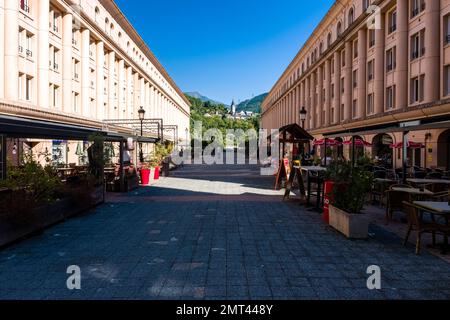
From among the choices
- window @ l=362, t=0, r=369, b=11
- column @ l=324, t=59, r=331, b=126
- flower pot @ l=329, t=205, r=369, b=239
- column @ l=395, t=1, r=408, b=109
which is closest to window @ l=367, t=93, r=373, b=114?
column @ l=395, t=1, r=408, b=109

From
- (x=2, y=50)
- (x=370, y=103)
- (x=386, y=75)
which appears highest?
(x=386, y=75)

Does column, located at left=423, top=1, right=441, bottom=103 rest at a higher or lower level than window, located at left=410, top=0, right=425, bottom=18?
lower

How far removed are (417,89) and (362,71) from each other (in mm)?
8953

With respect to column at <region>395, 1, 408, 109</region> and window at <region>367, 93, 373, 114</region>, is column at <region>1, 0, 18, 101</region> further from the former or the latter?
window at <region>367, 93, 373, 114</region>

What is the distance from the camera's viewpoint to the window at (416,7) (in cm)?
2444

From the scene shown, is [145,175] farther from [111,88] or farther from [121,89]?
[121,89]

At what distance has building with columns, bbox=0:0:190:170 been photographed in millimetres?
21625

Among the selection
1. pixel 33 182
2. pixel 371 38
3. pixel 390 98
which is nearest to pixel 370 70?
pixel 371 38

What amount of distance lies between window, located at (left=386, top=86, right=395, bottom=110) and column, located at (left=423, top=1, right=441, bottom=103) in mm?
5485

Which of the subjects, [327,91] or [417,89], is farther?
[327,91]

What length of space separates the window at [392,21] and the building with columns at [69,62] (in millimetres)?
25448

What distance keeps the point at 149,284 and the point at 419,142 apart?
78.7 ft

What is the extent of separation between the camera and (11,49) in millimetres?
21469

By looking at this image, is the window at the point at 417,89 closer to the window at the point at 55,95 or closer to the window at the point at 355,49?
the window at the point at 355,49
